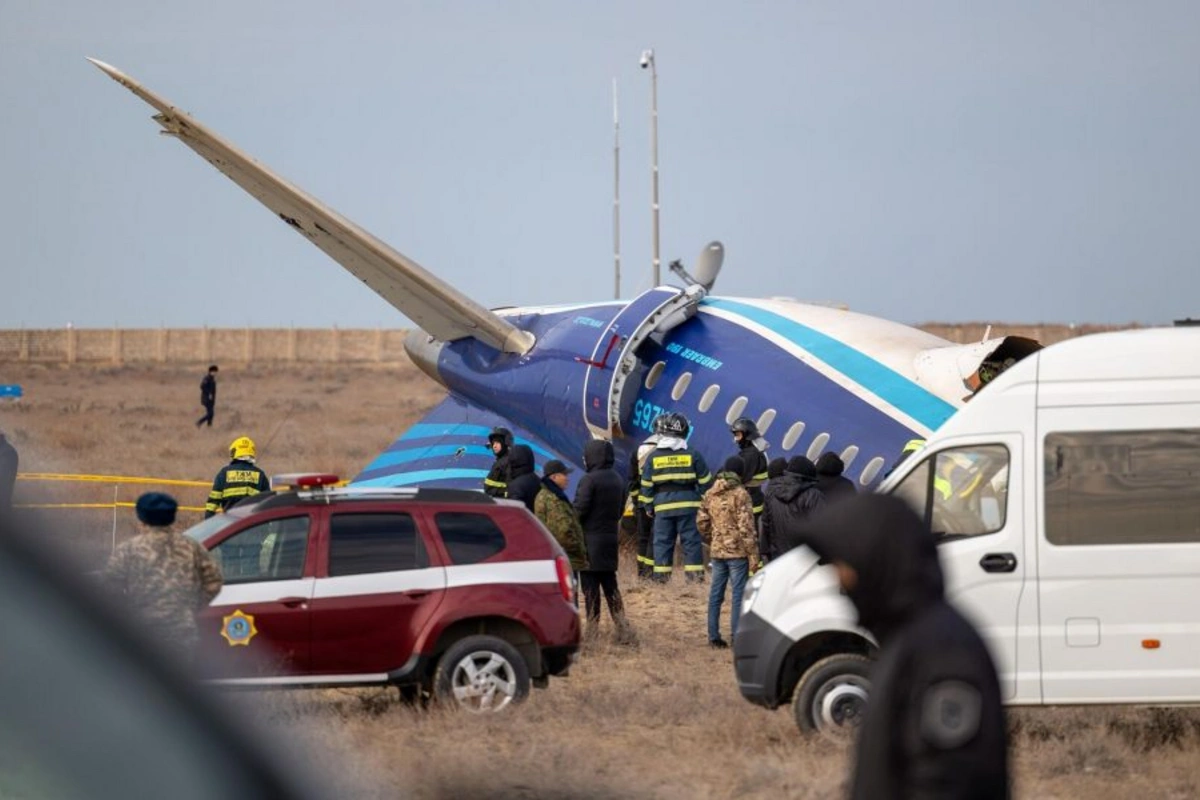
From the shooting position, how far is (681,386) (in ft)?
69.4

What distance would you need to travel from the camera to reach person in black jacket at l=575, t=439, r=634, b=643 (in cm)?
1628

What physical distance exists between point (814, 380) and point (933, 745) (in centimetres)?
1489

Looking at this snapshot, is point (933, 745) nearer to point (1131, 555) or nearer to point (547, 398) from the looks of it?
point (1131, 555)

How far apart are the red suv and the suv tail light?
1 centimetres

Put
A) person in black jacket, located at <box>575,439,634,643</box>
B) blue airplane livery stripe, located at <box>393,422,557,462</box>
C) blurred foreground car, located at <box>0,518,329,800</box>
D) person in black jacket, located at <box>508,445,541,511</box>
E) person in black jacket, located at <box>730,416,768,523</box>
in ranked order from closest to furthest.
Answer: blurred foreground car, located at <box>0,518,329,800</box>, person in black jacket, located at <box>575,439,634,643</box>, person in black jacket, located at <box>508,445,541,511</box>, person in black jacket, located at <box>730,416,768,523</box>, blue airplane livery stripe, located at <box>393,422,557,462</box>

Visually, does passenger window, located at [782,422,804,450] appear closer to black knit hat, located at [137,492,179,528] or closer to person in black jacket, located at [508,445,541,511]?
person in black jacket, located at [508,445,541,511]

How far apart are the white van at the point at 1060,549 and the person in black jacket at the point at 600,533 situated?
193 inches

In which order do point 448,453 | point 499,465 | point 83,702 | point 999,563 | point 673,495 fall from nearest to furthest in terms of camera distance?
1. point 83,702
2. point 999,563
3. point 673,495
4. point 499,465
5. point 448,453

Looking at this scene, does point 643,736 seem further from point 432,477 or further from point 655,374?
point 432,477

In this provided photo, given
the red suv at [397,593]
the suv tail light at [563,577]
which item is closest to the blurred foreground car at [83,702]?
the red suv at [397,593]

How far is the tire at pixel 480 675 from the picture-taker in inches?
475

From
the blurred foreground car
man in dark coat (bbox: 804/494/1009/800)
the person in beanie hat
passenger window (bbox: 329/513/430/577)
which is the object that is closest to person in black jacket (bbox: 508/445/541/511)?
the person in beanie hat

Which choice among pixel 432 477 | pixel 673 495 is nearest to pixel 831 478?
pixel 673 495

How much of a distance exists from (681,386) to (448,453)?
5.13m
